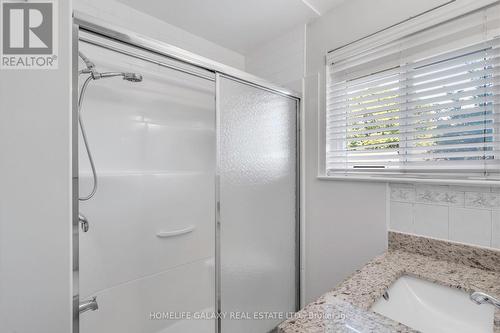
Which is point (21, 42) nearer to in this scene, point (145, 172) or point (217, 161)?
point (217, 161)

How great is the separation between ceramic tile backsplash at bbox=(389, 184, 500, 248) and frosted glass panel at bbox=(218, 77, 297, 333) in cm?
67

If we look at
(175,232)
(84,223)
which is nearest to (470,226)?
(175,232)

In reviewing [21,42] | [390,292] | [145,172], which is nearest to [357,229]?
[390,292]

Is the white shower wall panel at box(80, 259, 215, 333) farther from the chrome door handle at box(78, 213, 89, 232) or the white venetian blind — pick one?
the white venetian blind

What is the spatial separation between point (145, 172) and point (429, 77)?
5.62 ft

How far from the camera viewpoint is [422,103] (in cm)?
122

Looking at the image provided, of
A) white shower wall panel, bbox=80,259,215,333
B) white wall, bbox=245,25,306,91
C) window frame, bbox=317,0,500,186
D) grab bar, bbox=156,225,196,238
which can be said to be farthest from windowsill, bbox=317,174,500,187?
white shower wall panel, bbox=80,259,215,333

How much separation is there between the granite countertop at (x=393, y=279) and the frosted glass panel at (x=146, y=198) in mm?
1196

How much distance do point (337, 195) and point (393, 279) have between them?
65 cm

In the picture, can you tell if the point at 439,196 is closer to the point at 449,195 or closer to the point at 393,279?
the point at 449,195

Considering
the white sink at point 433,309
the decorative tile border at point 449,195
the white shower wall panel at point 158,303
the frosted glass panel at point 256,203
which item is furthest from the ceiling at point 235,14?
the white shower wall panel at point 158,303

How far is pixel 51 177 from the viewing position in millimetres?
634

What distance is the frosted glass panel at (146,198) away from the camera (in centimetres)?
140

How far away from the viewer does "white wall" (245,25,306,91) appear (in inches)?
69.4
